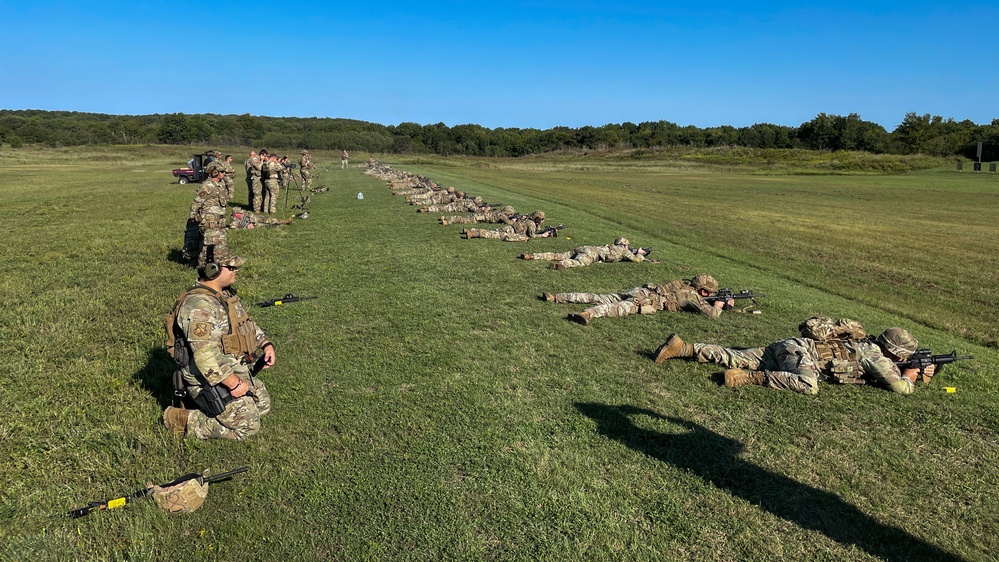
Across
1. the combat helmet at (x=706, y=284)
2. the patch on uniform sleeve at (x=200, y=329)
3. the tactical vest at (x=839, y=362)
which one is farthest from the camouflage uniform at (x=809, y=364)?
the patch on uniform sleeve at (x=200, y=329)

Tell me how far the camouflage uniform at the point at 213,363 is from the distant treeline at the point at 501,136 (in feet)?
384

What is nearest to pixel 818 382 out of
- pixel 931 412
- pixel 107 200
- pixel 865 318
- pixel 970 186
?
pixel 931 412

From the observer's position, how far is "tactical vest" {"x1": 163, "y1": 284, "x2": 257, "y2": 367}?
17.6 feet

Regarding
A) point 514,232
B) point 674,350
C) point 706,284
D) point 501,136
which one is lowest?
point 674,350

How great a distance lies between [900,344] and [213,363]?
834 centimetres

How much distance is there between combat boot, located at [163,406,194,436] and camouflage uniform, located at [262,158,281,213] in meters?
19.2

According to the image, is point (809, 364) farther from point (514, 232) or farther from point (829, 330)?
point (514, 232)

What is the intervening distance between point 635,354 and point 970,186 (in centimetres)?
6077

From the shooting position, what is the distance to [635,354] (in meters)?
8.44

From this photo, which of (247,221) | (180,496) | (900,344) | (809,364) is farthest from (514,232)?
(180,496)

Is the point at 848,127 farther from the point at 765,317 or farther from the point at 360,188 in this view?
the point at 765,317

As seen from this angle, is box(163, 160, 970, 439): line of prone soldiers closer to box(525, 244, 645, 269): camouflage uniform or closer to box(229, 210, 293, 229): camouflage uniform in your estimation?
box(525, 244, 645, 269): camouflage uniform

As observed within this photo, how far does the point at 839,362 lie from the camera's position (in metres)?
7.39

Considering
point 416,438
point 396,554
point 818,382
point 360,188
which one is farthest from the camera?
point 360,188
